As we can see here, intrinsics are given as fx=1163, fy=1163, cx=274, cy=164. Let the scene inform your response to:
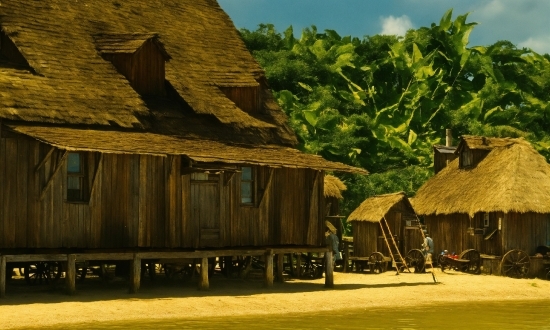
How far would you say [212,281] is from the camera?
120 feet

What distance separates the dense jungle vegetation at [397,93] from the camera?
6375cm

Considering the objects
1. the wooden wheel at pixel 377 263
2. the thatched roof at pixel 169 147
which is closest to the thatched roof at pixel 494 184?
→ the wooden wheel at pixel 377 263

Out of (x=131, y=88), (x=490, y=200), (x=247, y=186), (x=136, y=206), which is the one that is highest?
(x=131, y=88)

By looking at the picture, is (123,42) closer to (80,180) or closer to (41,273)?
(80,180)

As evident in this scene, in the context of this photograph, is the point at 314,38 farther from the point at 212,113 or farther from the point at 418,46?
the point at 212,113

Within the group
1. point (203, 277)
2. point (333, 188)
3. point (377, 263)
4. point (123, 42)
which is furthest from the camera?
point (333, 188)

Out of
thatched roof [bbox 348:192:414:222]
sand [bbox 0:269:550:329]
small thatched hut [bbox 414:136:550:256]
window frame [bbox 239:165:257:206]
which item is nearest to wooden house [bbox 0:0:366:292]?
window frame [bbox 239:165:257:206]

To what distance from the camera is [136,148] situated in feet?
97.0

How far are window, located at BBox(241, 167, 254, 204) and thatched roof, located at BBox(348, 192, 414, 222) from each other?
9774 millimetres

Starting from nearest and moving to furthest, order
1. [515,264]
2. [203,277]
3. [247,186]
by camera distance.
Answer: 1. [203,277]
2. [247,186]
3. [515,264]

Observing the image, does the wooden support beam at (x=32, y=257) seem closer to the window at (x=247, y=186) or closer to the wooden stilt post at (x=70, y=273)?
the wooden stilt post at (x=70, y=273)

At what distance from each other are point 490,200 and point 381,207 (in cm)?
408

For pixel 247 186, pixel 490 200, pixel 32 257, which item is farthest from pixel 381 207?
pixel 32 257

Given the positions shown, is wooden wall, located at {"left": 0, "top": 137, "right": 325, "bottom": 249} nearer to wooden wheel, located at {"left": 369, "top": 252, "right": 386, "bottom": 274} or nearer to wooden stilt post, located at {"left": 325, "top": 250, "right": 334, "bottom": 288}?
wooden stilt post, located at {"left": 325, "top": 250, "right": 334, "bottom": 288}
